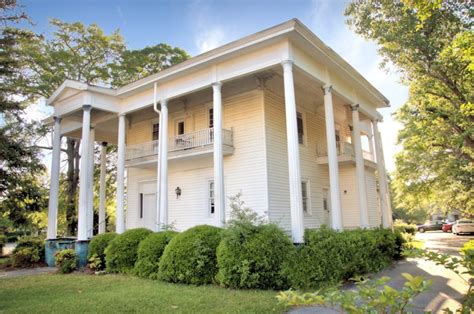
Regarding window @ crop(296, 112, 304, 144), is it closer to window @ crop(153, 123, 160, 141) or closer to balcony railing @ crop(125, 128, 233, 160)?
balcony railing @ crop(125, 128, 233, 160)

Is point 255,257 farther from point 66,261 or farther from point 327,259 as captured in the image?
point 66,261

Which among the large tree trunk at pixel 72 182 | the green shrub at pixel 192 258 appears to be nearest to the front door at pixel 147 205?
the green shrub at pixel 192 258

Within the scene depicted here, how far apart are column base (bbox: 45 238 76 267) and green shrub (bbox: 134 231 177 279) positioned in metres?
5.32

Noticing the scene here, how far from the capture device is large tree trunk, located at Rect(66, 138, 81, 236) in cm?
2366

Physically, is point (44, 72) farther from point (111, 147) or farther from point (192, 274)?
point (192, 274)

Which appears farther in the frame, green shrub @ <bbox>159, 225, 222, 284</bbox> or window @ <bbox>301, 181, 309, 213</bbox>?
window @ <bbox>301, 181, 309, 213</bbox>

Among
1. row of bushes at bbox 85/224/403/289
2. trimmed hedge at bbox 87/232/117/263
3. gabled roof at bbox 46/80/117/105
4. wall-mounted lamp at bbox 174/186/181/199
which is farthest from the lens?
wall-mounted lamp at bbox 174/186/181/199

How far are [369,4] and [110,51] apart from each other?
17.5 metres

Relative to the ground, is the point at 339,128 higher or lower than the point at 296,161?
higher

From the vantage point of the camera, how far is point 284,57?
10.6 m

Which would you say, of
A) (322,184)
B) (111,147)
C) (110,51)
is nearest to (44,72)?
(110,51)

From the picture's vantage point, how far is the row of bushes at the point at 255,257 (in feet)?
27.8

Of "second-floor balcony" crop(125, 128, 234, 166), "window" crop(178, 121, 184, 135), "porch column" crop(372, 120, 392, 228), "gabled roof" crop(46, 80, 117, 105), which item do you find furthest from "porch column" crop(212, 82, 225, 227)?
"porch column" crop(372, 120, 392, 228)

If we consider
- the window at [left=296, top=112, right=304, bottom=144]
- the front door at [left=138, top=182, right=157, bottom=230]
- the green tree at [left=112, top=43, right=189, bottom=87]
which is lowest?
the front door at [left=138, top=182, right=157, bottom=230]
